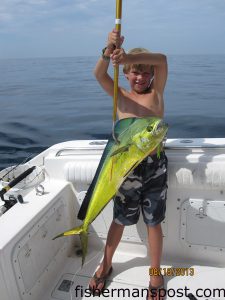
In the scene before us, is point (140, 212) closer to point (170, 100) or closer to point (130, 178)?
point (130, 178)

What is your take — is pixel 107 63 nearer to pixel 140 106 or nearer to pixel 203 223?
pixel 140 106

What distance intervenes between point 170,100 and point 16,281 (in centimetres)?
1108

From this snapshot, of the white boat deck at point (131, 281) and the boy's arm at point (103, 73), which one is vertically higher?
the boy's arm at point (103, 73)

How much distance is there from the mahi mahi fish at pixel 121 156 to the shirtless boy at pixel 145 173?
339mm

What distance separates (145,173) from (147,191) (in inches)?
5.7

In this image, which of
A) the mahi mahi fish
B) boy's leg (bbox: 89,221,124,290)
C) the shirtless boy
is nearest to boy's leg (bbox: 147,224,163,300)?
the shirtless boy

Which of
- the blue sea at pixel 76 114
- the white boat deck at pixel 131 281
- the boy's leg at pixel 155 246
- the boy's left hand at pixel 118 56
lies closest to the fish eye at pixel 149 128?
the boy's left hand at pixel 118 56

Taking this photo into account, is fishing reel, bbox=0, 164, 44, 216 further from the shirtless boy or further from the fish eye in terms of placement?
the fish eye

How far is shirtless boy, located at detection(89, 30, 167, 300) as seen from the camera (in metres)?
2.49

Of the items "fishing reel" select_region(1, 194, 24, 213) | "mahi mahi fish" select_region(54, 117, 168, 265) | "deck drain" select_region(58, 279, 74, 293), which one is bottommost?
"deck drain" select_region(58, 279, 74, 293)

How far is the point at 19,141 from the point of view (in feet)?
26.0

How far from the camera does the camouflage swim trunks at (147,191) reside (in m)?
2.49

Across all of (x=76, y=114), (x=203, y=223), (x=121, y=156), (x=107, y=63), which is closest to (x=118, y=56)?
(x=107, y=63)

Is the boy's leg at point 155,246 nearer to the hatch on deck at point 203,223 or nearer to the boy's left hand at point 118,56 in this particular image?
the hatch on deck at point 203,223
